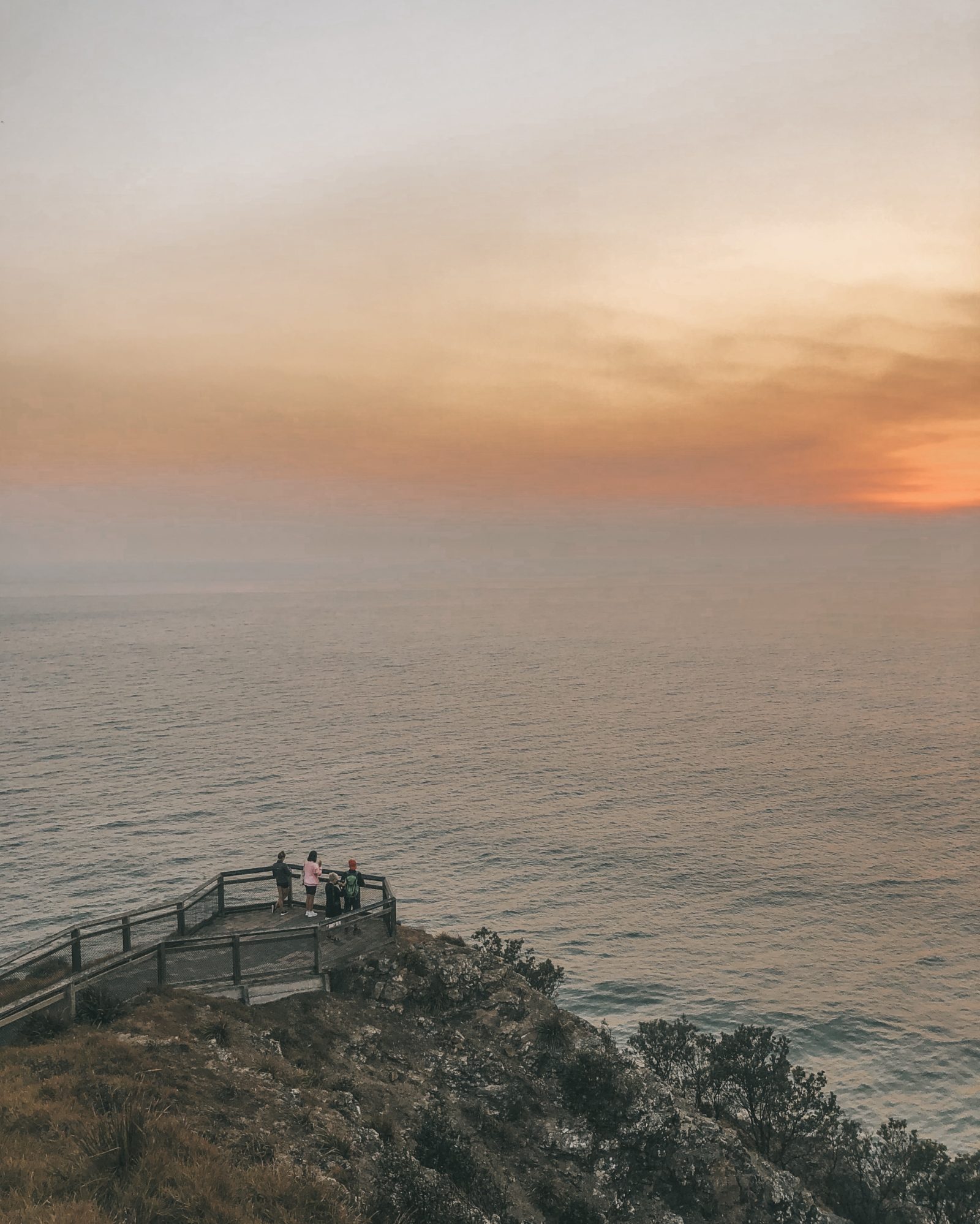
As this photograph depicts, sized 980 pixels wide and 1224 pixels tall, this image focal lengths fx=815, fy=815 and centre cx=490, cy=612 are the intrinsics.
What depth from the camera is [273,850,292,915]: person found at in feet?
78.4

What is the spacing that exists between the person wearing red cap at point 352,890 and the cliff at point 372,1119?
2.03m

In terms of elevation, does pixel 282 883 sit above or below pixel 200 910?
above

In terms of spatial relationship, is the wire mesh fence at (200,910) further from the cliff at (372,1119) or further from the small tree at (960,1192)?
the small tree at (960,1192)

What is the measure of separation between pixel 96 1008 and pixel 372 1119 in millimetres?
6199

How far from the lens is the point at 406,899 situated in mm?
49094

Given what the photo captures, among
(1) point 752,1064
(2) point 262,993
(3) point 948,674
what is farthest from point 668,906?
(3) point 948,674

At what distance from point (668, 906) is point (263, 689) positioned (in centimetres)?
9728

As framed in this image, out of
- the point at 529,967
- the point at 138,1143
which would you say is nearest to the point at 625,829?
the point at 529,967

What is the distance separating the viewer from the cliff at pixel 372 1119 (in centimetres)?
1210

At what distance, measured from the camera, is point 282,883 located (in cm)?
2412

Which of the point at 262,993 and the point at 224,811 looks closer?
the point at 262,993

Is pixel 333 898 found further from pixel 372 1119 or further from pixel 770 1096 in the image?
pixel 770 1096

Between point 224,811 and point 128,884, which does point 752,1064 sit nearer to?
point 128,884

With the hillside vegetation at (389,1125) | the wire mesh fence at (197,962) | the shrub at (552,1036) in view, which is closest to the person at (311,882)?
the hillside vegetation at (389,1125)
